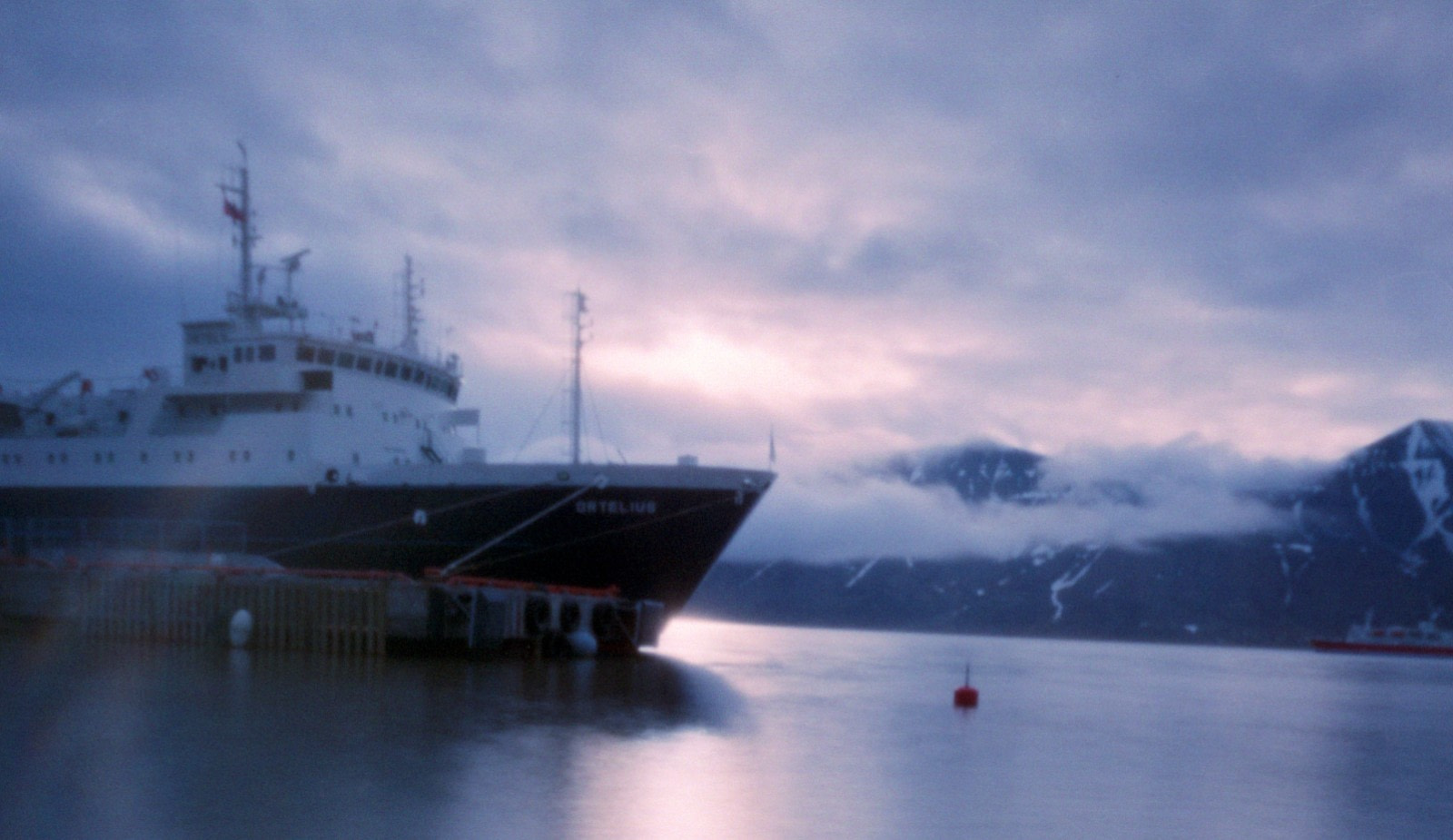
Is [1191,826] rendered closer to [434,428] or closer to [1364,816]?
[1364,816]

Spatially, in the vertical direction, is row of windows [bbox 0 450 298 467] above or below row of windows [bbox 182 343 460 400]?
below

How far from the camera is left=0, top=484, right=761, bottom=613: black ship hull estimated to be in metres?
41.7

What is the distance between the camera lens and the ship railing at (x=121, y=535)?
45.3 metres

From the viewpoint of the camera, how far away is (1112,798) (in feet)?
67.4

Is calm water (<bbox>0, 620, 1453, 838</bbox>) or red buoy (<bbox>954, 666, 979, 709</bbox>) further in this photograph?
red buoy (<bbox>954, 666, 979, 709</bbox>)

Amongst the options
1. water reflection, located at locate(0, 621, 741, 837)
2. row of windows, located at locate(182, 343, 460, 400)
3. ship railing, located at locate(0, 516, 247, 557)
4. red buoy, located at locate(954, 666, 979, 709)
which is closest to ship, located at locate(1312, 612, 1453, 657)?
red buoy, located at locate(954, 666, 979, 709)

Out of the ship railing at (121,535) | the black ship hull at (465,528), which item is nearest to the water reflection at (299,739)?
the black ship hull at (465,528)

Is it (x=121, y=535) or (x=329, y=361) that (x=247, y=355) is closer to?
(x=329, y=361)

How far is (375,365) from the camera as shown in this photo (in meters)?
47.6

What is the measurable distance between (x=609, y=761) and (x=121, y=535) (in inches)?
1365

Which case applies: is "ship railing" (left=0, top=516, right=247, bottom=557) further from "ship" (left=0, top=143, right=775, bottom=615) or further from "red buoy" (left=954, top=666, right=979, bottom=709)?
"red buoy" (left=954, top=666, right=979, bottom=709)

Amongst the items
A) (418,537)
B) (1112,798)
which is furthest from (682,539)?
(1112,798)

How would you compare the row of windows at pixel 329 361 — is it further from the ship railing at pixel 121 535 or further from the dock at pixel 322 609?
the dock at pixel 322 609

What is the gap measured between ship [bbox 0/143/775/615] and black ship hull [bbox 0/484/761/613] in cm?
7
